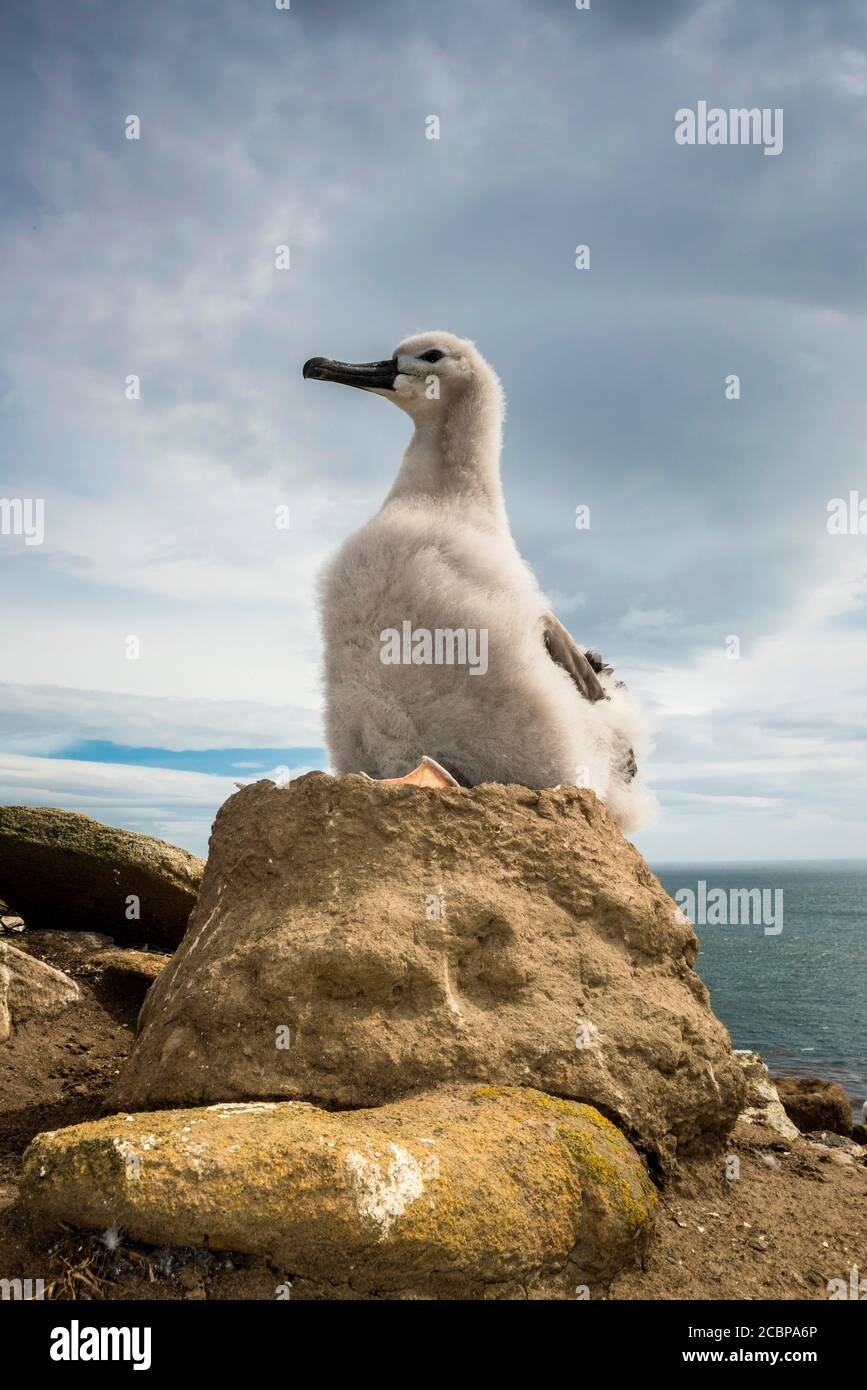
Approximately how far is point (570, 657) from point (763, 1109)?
4.27 m

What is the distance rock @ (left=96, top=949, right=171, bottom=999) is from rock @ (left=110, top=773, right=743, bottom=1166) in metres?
2.70

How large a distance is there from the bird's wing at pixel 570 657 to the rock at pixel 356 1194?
2810mm

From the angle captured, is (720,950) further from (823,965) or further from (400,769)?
(400,769)

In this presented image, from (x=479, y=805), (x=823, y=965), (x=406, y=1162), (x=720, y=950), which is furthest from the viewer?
(x=720, y=950)

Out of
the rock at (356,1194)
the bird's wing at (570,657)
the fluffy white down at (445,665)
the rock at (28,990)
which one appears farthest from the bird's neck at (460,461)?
the rock at (28,990)

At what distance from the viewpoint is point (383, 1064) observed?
4.36 meters

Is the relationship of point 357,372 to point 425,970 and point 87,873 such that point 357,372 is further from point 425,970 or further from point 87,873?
point 87,873

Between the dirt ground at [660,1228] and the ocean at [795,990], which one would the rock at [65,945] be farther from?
the ocean at [795,990]

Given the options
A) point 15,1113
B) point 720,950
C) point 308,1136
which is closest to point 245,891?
point 308,1136

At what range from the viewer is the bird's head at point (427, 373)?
5.88 meters

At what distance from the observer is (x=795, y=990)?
A: 50.4 m

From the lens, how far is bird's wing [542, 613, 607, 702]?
5879mm

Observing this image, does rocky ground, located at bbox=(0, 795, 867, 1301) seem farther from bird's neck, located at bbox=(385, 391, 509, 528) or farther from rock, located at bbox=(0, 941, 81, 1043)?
bird's neck, located at bbox=(385, 391, 509, 528)
